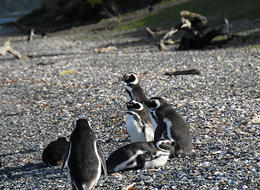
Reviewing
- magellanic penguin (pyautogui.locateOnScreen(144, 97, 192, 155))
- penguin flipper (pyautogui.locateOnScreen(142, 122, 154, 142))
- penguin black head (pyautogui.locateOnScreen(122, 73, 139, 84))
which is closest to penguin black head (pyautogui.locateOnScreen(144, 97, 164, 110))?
magellanic penguin (pyautogui.locateOnScreen(144, 97, 192, 155))

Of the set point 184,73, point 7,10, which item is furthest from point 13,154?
point 7,10

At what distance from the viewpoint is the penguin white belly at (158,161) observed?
572cm

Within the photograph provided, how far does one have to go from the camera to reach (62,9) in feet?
147

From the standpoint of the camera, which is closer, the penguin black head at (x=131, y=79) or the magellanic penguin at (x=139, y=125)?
the magellanic penguin at (x=139, y=125)

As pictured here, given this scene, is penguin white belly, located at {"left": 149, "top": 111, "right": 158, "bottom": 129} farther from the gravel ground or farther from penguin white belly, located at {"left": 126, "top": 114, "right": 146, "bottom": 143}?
the gravel ground

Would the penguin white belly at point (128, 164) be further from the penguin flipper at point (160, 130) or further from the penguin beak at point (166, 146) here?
the penguin flipper at point (160, 130)

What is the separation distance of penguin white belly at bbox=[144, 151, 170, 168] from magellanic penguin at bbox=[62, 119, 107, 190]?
2.08 feet

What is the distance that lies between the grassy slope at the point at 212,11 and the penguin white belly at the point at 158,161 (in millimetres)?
18657

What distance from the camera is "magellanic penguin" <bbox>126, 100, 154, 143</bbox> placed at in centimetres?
678

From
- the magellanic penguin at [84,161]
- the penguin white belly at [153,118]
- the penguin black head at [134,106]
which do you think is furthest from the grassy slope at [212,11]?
the magellanic penguin at [84,161]

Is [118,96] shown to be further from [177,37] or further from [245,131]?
[177,37]

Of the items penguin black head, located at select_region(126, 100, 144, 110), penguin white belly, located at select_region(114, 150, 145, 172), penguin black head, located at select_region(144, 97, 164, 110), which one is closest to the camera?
penguin white belly, located at select_region(114, 150, 145, 172)

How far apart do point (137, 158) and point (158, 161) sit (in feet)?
0.84

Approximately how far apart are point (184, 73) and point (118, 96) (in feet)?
8.34
